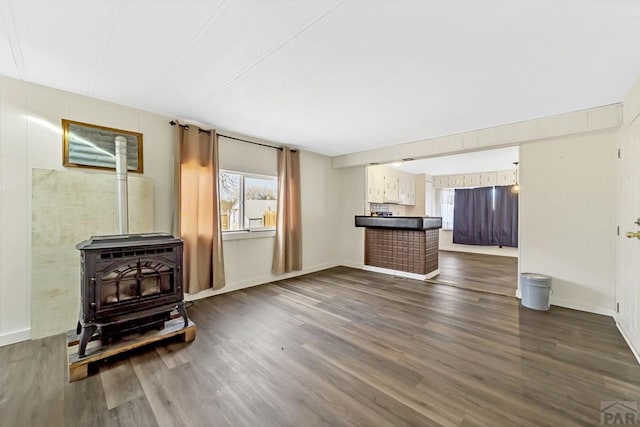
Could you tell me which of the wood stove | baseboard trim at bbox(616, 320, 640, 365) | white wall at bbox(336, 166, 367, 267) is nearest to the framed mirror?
the wood stove

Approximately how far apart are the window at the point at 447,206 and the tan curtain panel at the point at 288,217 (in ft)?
18.5

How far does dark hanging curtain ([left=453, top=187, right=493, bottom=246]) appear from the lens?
7.34 metres

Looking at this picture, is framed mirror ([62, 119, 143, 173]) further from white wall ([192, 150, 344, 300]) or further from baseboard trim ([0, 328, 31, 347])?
baseboard trim ([0, 328, 31, 347])

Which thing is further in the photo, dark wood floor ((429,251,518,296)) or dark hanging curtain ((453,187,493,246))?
dark hanging curtain ((453,187,493,246))

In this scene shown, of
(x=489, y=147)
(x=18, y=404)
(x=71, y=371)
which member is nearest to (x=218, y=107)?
(x=71, y=371)

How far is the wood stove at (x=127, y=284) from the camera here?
198 centimetres

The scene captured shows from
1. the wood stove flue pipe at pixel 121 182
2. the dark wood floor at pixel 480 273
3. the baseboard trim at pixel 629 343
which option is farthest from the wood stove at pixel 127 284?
the dark wood floor at pixel 480 273

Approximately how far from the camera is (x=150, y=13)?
1.55m

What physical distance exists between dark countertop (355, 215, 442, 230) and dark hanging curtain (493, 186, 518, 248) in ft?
11.5

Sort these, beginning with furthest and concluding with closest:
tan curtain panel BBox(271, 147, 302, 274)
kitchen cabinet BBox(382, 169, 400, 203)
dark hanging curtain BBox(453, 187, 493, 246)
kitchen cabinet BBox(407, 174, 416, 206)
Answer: kitchen cabinet BBox(407, 174, 416, 206) < dark hanging curtain BBox(453, 187, 493, 246) < kitchen cabinet BBox(382, 169, 400, 203) < tan curtain panel BBox(271, 147, 302, 274)

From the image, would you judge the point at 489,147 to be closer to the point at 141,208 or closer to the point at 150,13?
the point at 150,13

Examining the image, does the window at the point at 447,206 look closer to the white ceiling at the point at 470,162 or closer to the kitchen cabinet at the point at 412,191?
the white ceiling at the point at 470,162

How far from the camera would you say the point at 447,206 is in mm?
8211

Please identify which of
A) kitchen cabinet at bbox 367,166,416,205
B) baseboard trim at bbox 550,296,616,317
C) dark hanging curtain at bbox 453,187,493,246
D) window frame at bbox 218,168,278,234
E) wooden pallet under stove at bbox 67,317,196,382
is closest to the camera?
wooden pallet under stove at bbox 67,317,196,382
